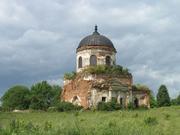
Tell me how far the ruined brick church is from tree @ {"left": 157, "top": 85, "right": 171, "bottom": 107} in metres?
2.20

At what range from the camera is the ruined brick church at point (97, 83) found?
150ft

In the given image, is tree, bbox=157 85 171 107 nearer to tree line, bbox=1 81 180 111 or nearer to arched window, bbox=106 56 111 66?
arched window, bbox=106 56 111 66

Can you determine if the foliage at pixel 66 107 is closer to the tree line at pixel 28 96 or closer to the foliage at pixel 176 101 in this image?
the foliage at pixel 176 101

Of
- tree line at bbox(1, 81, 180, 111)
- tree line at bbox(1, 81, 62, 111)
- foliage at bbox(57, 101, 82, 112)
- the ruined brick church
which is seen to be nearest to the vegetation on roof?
the ruined brick church

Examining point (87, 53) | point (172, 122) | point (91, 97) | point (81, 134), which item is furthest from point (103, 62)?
point (81, 134)

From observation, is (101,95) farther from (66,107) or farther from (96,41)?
(96,41)

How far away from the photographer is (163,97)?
5059 centimetres

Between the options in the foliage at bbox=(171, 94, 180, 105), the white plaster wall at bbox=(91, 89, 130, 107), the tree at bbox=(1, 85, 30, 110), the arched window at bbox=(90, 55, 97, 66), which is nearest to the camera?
the white plaster wall at bbox=(91, 89, 130, 107)

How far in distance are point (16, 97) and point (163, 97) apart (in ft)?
96.8

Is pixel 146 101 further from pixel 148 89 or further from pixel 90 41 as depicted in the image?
pixel 90 41

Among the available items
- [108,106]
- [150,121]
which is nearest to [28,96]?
[108,106]

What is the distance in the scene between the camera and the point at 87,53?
48.6 meters

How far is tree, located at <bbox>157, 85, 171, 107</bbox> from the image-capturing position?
1986 inches

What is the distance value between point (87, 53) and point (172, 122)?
2641 centimetres
